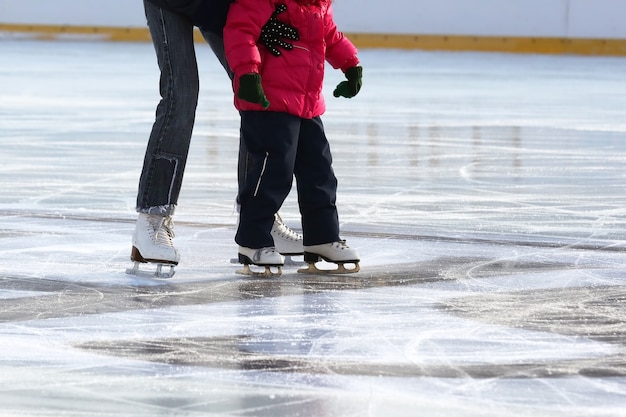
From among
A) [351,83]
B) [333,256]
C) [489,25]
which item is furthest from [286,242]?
[489,25]

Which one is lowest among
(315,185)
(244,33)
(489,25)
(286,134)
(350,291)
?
(350,291)

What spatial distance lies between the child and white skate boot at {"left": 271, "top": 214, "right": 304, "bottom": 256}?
0.09 metres

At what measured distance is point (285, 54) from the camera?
12.1ft

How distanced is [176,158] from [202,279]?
1.14 feet

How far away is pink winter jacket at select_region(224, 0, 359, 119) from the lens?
3.56m

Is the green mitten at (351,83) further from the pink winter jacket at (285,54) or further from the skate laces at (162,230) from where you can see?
the skate laces at (162,230)

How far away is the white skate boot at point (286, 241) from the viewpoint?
3.95m

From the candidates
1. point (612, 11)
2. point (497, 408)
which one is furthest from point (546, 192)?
point (612, 11)

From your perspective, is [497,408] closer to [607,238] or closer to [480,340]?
[480,340]

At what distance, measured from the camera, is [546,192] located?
5477 mm

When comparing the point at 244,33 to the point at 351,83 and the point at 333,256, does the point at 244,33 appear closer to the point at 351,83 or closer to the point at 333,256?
the point at 351,83

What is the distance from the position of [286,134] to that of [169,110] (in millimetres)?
315

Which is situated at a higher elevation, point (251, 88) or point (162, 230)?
point (251, 88)

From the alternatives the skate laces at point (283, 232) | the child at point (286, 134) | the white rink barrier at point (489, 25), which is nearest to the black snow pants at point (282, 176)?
the child at point (286, 134)
